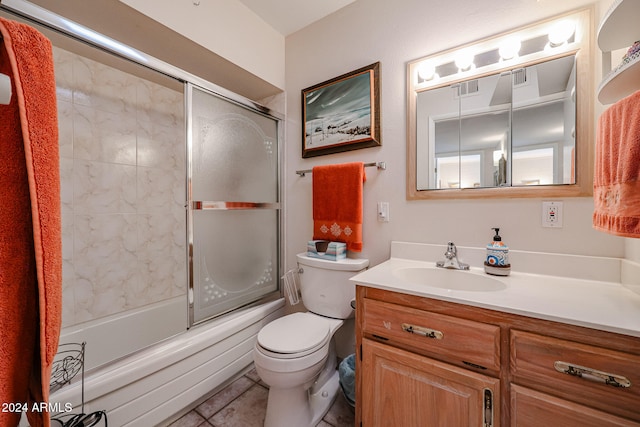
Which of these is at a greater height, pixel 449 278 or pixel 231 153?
pixel 231 153

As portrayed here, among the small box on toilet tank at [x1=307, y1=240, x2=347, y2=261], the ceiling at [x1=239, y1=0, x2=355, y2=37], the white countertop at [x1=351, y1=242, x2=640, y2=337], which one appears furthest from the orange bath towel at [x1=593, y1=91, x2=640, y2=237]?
the ceiling at [x1=239, y1=0, x2=355, y2=37]

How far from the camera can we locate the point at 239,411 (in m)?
1.40

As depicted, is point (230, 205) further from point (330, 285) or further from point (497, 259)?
point (497, 259)

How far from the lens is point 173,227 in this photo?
2117 mm

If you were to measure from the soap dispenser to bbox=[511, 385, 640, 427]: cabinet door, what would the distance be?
496mm

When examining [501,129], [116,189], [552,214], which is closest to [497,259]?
[552,214]

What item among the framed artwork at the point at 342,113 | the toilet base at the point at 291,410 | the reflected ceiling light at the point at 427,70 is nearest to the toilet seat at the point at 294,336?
the toilet base at the point at 291,410

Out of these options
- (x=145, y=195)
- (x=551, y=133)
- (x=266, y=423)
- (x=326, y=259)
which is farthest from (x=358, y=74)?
(x=266, y=423)

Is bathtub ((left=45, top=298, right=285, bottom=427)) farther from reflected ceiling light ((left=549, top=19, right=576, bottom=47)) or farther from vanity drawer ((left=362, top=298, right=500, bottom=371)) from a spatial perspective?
reflected ceiling light ((left=549, top=19, right=576, bottom=47))

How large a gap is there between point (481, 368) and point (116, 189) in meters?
2.33

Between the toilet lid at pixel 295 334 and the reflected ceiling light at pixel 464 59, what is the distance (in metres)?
1.60

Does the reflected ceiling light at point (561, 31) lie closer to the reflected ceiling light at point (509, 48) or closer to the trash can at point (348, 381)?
the reflected ceiling light at point (509, 48)

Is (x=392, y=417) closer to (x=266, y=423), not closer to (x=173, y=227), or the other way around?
(x=266, y=423)

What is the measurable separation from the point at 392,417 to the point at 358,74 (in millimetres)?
1857
